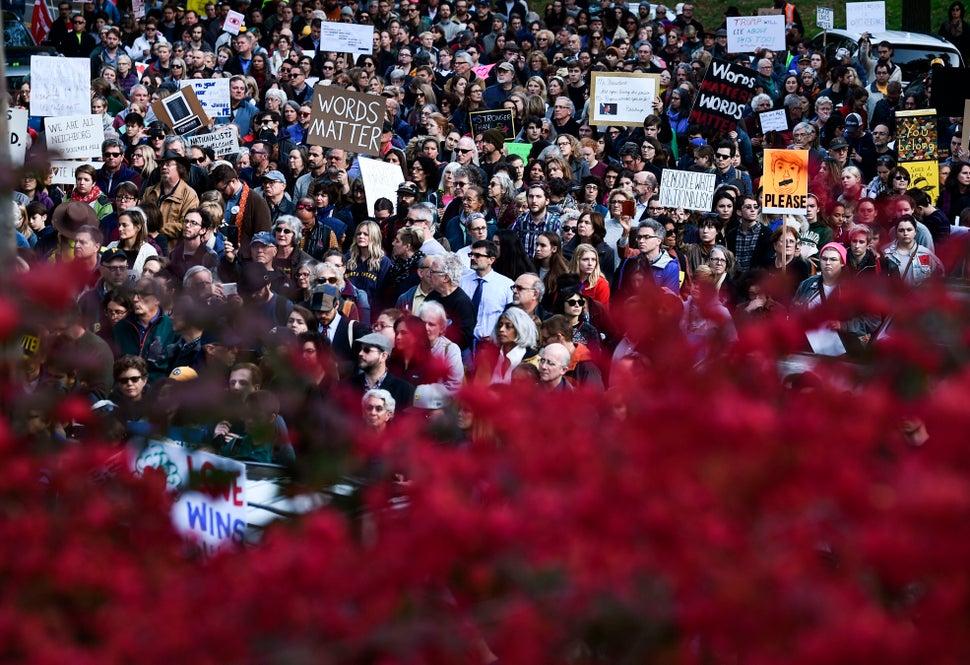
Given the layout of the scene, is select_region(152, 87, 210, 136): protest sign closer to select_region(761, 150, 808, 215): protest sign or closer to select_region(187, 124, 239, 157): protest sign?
select_region(187, 124, 239, 157): protest sign

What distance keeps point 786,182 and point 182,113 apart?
7.22 metres

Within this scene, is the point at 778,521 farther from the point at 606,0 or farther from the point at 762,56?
the point at 606,0

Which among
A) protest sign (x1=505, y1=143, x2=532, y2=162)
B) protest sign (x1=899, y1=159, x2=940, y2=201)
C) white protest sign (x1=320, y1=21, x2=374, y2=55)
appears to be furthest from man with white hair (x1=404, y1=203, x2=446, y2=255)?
white protest sign (x1=320, y1=21, x2=374, y2=55)

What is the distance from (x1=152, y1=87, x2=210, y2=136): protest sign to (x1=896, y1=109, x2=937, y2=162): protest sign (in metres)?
7.48

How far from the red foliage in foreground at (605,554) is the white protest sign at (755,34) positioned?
64.8ft

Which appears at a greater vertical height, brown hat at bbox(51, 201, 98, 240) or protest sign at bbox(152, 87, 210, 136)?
protest sign at bbox(152, 87, 210, 136)

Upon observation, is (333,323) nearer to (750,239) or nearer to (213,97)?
(750,239)

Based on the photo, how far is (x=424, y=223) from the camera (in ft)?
39.2

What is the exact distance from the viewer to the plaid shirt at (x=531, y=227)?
1281 cm

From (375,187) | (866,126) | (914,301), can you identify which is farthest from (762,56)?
(914,301)

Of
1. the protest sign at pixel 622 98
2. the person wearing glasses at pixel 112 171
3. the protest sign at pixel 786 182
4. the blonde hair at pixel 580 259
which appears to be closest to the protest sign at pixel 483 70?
the protest sign at pixel 622 98

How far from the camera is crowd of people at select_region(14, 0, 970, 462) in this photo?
5426 mm

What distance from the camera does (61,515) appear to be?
3.65 meters

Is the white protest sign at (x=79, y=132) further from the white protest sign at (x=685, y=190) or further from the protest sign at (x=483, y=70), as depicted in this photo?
the protest sign at (x=483, y=70)
